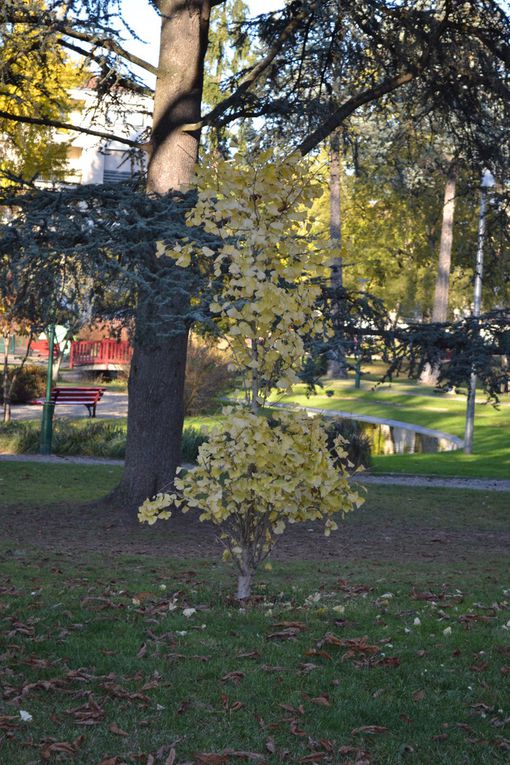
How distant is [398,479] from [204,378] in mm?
8959

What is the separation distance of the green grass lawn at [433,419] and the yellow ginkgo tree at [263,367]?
741 centimetres

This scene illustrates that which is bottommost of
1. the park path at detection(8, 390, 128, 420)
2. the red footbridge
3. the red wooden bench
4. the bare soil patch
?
the bare soil patch

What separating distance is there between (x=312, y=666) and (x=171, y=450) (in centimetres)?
625

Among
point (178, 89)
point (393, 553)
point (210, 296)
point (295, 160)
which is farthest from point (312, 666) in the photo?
point (178, 89)

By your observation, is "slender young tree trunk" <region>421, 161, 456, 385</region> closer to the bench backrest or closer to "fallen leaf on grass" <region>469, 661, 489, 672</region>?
the bench backrest

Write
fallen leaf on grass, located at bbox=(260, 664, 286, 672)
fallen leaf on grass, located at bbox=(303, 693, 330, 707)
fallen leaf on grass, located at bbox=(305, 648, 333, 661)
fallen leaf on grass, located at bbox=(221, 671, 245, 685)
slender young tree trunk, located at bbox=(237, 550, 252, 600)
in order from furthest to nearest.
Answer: slender young tree trunk, located at bbox=(237, 550, 252, 600)
fallen leaf on grass, located at bbox=(305, 648, 333, 661)
fallen leaf on grass, located at bbox=(260, 664, 286, 672)
fallen leaf on grass, located at bbox=(221, 671, 245, 685)
fallen leaf on grass, located at bbox=(303, 693, 330, 707)

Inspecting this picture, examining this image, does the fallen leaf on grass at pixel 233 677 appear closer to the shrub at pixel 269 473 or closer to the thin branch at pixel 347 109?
the shrub at pixel 269 473

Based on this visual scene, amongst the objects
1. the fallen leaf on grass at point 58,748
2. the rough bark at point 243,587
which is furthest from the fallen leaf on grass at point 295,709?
the rough bark at point 243,587

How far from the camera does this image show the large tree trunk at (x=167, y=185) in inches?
440

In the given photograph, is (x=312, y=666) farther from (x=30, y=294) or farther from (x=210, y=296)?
(x=30, y=294)

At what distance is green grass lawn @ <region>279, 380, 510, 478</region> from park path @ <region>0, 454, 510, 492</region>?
73cm

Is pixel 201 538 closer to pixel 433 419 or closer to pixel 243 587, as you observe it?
pixel 243 587

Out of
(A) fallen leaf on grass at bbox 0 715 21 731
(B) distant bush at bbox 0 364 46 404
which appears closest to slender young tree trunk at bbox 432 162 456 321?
(B) distant bush at bbox 0 364 46 404

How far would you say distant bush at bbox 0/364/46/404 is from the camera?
26906 mm
